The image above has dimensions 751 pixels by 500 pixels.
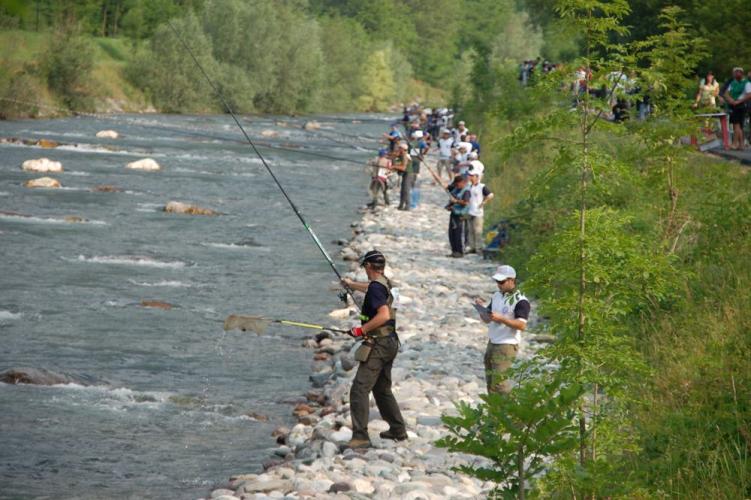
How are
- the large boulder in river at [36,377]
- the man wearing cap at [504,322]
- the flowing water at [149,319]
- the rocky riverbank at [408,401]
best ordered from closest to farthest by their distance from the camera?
the rocky riverbank at [408,401] < the man wearing cap at [504,322] < the flowing water at [149,319] < the large boulder in river at [36,377]

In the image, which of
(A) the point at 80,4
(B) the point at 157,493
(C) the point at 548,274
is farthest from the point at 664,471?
(A) the point at 80,4

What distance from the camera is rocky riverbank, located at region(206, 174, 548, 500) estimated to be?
362 inches

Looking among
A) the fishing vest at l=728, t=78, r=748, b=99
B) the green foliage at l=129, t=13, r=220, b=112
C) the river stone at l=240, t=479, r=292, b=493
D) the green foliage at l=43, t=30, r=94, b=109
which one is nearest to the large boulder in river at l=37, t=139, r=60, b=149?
the green foliage at l=43, t=30, r=94, b=109

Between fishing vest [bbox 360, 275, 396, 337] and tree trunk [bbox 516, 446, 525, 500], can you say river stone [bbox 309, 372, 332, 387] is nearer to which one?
fishing vest [bbox 360, 275, 396, 337]

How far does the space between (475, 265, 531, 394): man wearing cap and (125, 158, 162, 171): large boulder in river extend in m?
28.9

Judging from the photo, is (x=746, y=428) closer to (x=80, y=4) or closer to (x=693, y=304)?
(x=693, y=304)

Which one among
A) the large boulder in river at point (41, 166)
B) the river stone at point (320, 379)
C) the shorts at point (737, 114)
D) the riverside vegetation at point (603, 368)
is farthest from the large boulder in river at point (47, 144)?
the riverside vegetation at point (603, 368)

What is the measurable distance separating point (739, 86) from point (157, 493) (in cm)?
1605

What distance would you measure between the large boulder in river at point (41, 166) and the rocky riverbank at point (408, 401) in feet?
54.0

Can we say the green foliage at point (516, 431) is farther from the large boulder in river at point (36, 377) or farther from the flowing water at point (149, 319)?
the large boulder in river at point (36, 377)

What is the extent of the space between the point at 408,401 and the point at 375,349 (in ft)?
6.61

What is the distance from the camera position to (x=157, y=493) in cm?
988

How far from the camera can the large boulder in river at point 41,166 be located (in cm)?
3500

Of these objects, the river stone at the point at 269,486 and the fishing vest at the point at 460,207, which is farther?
the fishing vest at the point at 460,207
